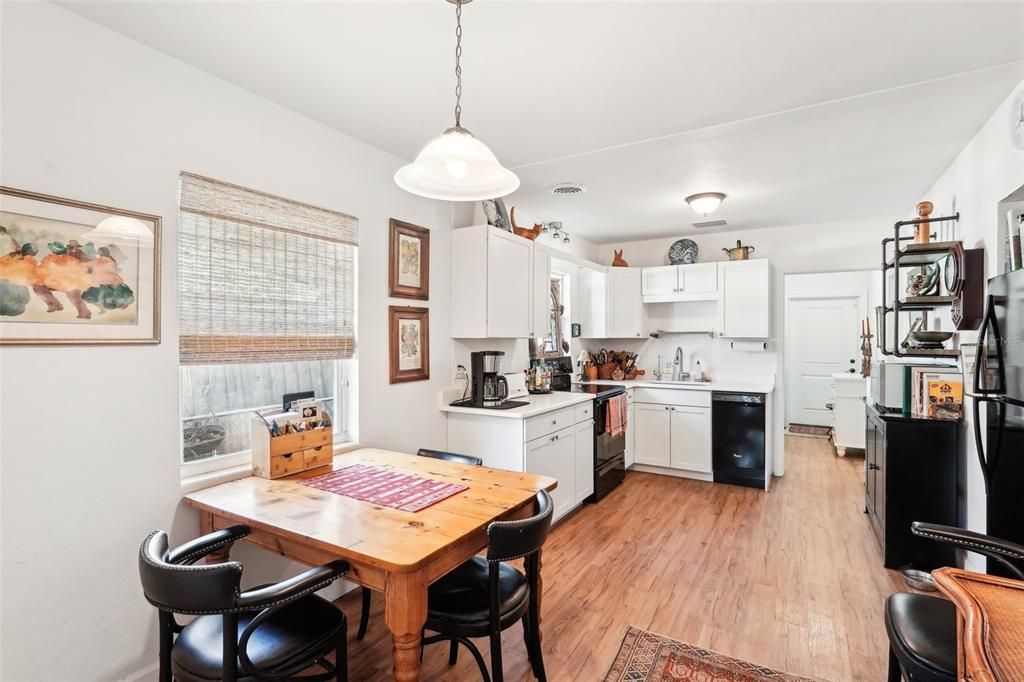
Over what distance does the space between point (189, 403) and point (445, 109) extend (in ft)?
6.05

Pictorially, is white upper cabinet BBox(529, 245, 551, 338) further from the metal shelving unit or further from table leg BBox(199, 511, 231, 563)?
Result: table leg BBox(199, 511, 231, 563)

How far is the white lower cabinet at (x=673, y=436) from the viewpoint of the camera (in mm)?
4840

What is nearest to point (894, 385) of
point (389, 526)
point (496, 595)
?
point (496, 595)

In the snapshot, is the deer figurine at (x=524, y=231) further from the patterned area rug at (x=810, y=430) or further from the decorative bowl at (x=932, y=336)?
the patterned area rug at (x=810, y=430)

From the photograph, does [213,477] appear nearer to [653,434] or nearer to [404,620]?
[404,620]

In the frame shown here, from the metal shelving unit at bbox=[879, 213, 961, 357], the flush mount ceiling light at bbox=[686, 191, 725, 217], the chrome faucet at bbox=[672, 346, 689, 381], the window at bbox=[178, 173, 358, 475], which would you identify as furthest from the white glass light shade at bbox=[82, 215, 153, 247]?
the chrome faucet at bbox=[672, 346, 689, 381]

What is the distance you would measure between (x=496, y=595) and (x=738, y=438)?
3.74 m

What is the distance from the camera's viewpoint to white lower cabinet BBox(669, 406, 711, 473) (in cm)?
482

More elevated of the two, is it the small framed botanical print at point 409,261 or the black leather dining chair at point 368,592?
the small framed botanical print at point 409,261

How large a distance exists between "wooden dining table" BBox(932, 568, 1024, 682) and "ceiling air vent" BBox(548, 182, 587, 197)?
3.16m

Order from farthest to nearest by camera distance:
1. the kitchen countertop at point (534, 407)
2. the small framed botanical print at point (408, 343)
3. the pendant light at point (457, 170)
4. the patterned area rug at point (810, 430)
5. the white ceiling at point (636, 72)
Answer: the patterned area rug at point (810, 430) < the kitchen countertop at point (534, 407) < the small framed botanical print at point (408, 343) < the white ceiling at point (636, 72) < the pendant light at point (457, 170)

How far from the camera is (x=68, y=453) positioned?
69.9 inches

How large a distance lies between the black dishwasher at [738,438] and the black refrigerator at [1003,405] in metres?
2.48

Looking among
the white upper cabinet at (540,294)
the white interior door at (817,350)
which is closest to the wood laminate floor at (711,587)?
the white upper cabinet at (540,294)
